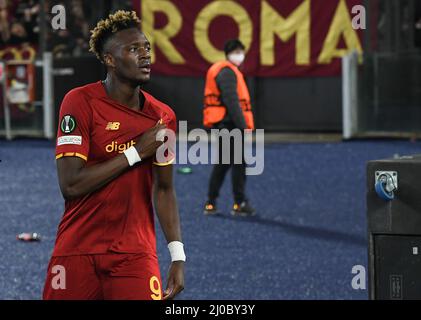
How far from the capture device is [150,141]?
5.71 m

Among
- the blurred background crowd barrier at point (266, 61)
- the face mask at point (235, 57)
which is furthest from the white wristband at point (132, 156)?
the blurred background crowd barrier at point (266, 61)

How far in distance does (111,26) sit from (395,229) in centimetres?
178

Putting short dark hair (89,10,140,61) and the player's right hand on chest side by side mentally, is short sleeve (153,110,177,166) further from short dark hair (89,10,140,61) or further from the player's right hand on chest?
short dark hair (89,10,140,61)

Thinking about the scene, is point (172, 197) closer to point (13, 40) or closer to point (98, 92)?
point (98, 92)

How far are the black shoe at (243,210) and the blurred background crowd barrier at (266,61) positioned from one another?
28.1ft

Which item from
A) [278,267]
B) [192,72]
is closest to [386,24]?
[192,72]

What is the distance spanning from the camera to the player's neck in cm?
587

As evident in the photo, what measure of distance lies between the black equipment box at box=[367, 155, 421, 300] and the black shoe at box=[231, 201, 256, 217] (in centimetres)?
942

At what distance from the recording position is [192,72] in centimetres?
2409

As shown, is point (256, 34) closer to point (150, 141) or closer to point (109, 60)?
point (109, 60)

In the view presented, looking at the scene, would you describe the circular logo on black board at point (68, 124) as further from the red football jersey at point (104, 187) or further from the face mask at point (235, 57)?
the face mask at point (235, 57)

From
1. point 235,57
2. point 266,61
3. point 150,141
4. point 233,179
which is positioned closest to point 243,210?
point 233,179

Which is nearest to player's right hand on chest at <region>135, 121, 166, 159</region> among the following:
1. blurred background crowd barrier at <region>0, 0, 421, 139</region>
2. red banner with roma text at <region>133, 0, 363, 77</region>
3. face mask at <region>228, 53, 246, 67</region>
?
face mask at <region>228, 53, 246, 67</region>

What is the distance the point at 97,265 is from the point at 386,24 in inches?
723
